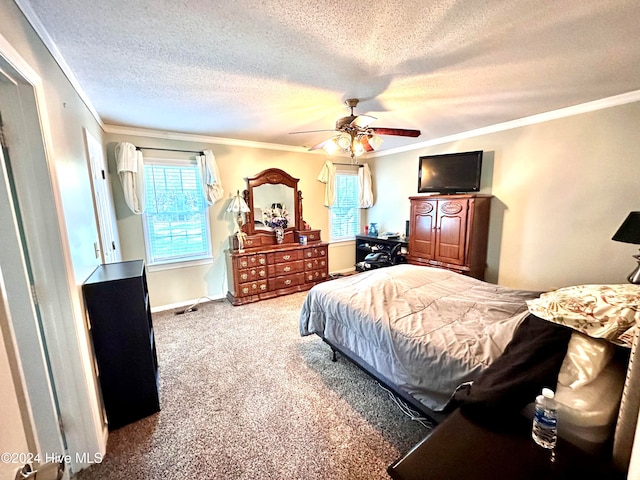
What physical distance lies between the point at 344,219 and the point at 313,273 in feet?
4.96

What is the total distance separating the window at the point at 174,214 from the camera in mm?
3595

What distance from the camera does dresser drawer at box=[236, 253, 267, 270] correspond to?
3.85m

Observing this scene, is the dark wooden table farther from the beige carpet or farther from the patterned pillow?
the beige carpet

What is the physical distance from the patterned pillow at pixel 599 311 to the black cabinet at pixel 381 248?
3.39m

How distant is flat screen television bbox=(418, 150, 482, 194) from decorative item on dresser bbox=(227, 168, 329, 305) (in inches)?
78.3

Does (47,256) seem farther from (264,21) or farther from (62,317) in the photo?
(264,21)

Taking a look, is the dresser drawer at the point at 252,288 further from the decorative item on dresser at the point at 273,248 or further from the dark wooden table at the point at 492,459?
the dark wooden table at the point at 492,459

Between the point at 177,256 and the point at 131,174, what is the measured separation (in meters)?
1.24

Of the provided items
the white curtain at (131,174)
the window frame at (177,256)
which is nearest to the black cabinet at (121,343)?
the white curtain at (131,174)

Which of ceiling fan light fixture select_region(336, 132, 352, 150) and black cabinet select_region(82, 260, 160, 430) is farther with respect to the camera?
ceiling fan light fixture select_region(336, 132, 352, 150)

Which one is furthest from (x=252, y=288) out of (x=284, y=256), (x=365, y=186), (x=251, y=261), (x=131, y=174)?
(x=365, y=186)

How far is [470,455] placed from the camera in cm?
86

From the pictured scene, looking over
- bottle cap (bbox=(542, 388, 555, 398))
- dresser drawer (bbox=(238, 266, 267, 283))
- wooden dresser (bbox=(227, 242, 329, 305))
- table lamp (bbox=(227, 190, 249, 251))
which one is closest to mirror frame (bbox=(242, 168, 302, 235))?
table lamp (bbox=(227, 190, 249, 251))

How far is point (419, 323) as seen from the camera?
1.83m
